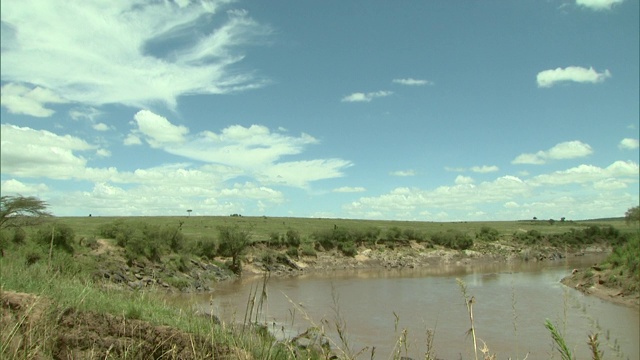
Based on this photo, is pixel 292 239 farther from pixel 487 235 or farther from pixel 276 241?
pixel 487 235

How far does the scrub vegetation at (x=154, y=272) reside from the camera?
5137 millimetres

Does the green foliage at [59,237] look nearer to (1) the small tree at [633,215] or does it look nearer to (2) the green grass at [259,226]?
(2) the green grass at [259,226]

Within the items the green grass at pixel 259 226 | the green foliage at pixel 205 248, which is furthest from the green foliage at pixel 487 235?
the green foliage at pixel 205 248

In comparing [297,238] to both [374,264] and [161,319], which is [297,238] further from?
[161,319]

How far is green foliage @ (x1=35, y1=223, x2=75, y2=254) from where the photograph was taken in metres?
30.2

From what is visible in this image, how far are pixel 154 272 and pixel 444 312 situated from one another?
19352 mm

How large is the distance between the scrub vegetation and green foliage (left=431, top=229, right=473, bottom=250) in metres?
0.13

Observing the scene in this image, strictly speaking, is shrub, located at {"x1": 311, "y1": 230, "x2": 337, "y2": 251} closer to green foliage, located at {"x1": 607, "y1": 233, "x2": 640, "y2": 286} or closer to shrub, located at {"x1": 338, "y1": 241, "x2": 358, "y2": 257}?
shrub, located at {"x1": 338, "y1": 241, "x2": 358, "y2": 257}

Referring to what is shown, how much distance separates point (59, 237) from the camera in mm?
32219

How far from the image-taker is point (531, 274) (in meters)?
43.0

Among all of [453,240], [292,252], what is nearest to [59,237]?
[292,252]

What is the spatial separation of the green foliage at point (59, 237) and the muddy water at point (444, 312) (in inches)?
415

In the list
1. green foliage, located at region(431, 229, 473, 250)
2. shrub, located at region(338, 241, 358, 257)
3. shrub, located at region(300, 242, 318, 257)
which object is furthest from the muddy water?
green foliage, located at region(431, 229, 473, 250)

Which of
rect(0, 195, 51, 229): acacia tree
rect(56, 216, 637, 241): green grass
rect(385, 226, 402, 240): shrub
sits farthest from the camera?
rect(385, 226, 402, 240): shrub
